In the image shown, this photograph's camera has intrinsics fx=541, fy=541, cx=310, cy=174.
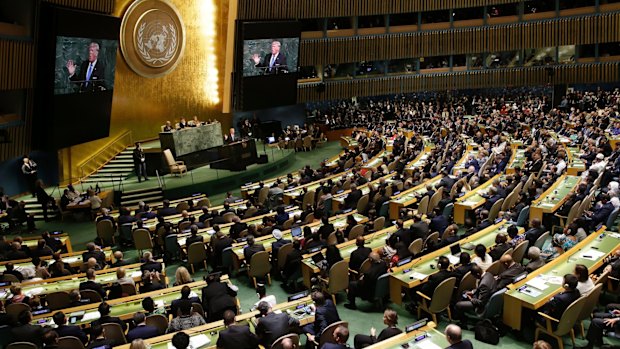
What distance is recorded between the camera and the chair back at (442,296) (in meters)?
8.29

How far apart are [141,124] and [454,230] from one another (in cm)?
1679

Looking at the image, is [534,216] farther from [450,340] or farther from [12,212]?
[12,212]

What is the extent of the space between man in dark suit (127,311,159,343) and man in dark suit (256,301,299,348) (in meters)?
1.46

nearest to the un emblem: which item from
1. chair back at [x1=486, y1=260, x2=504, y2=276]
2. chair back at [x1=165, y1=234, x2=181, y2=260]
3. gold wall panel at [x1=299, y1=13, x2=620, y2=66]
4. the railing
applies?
the railing

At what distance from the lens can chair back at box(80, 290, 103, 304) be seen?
869 cm

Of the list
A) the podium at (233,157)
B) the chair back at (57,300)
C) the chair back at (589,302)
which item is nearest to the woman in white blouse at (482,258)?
the chair back at (589,302)

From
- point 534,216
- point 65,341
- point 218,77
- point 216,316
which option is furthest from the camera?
point 218,77

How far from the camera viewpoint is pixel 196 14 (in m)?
25.5

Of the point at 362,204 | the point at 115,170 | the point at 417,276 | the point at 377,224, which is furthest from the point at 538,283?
the point at 115,170

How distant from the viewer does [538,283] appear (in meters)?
8.17

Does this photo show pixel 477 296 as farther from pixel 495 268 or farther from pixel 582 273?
pixel 582 273

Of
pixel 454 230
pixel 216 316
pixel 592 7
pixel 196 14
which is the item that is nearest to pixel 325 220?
pixel 454 230

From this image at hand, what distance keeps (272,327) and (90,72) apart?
14654 millimetres

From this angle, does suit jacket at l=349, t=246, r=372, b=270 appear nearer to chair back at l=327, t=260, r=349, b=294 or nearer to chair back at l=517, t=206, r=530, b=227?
chair back at l=327, t=260, r=349, b=294
